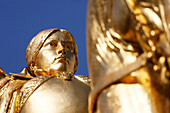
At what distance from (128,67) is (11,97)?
4.22ft

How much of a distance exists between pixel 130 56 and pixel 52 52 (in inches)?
53.8

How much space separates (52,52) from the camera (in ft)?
6.69

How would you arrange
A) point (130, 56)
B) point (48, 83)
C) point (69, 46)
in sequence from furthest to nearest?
point (69, 46)
point (48, 83)
point (130, 56)

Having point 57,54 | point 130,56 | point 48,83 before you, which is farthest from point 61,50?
point 130,56

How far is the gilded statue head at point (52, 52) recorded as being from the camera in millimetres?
2016

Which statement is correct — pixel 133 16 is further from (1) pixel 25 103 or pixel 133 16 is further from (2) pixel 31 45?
(2) pixel 31 45

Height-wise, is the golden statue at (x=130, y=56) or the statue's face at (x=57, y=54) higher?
the golden statue at (x=130, y=56)

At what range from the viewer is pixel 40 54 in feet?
6.73

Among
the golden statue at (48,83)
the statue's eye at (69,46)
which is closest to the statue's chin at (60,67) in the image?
the golden statue at (48,83)

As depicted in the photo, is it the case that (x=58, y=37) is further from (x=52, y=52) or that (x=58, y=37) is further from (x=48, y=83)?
(x=48, y=83)

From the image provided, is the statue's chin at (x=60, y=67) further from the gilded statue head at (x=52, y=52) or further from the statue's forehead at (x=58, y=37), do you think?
the statue's forehead at (x=58, y=37)

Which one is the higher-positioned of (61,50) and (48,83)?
(61,50)

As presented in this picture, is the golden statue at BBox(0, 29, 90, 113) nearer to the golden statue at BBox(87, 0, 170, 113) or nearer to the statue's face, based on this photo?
the statue's face

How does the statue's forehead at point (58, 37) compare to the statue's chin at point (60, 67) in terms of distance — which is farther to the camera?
the statue's forehead at point (58, 37)
